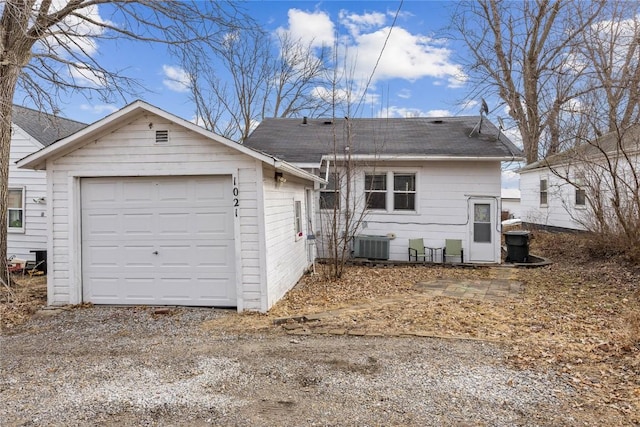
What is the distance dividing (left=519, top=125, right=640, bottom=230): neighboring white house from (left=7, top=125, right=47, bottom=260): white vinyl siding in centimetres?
1364

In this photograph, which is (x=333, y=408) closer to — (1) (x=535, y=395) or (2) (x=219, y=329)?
(1) (x=535, y=395)

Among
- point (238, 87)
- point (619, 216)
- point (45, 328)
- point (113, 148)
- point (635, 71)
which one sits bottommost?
point (45, 328)

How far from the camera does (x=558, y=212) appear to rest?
1659 centimetres

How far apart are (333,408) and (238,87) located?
73.9ft

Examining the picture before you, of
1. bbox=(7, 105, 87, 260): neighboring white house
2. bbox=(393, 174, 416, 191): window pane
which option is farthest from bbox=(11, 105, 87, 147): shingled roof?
bbox=(393, 174, 416, 191): window pane

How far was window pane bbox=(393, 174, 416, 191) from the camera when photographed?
11.1m

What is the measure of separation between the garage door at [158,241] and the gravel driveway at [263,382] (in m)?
1.22

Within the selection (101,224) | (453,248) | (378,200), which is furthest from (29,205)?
(453,248)

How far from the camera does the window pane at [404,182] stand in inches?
437

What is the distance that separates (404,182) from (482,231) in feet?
8.13

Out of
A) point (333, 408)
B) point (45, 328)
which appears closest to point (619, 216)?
point (333, 408)

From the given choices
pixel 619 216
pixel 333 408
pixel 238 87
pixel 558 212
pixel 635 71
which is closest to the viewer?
pixel 333 408

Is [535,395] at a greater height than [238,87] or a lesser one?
lesser

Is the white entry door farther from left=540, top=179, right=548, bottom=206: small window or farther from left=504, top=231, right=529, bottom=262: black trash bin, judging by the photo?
left=540, top=179, right=548, bottom=206: small window
